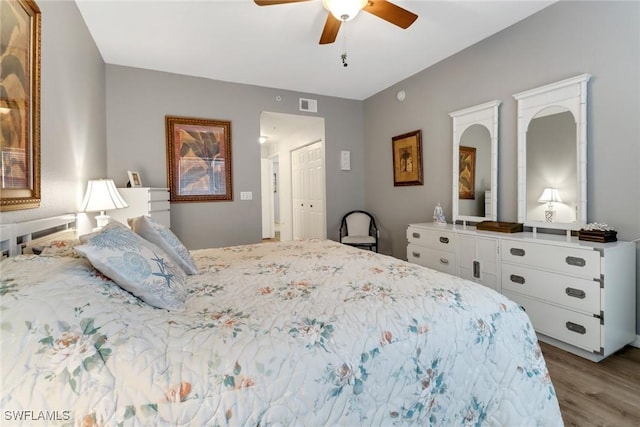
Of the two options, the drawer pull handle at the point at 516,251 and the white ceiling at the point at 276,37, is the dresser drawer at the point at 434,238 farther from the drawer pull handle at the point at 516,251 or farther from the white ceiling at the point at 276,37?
the white ceiling at the point at 276,37

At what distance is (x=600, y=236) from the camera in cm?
203

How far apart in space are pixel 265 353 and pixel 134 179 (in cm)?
314

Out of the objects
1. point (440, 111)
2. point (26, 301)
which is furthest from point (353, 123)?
point (26, 301)

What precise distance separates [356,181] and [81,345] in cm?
427

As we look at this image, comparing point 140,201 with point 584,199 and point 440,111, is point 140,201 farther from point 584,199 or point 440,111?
point 584,199

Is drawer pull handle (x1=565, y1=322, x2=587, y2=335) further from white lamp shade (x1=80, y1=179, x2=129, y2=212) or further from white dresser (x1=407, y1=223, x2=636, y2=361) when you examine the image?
white lamp shade (x1=80, y1=179, x2=129, y2=212)

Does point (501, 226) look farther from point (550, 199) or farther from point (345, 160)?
point (345, 160)

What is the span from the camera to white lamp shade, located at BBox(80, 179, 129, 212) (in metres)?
2.26

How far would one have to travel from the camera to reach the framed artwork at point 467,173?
310 cm

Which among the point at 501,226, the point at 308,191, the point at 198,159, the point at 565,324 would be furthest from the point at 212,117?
the point at 565,324

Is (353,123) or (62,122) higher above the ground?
(353,123)

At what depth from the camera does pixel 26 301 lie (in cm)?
74

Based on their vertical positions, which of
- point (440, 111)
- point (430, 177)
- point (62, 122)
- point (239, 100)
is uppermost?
point (239, 100)

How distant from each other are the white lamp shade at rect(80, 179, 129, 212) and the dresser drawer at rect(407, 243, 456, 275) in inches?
112
